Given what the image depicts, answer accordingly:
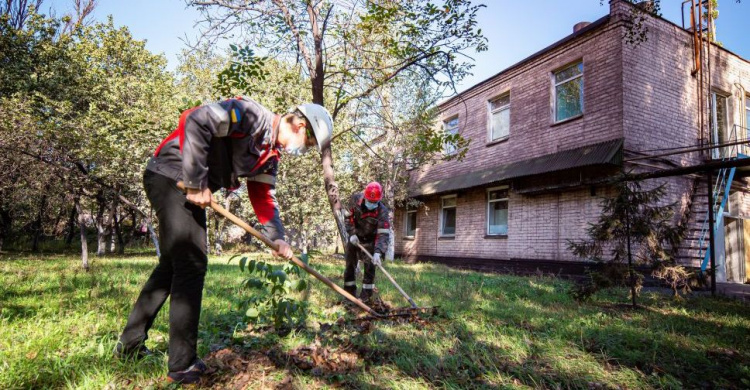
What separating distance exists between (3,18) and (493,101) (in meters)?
20.1

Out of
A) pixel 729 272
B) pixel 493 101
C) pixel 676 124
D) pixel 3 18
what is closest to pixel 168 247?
pixel 676 124

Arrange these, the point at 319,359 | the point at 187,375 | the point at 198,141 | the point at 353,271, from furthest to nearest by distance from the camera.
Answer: the point at 353,271
the point at 319,359
the point at 187,375
the point at 198,141

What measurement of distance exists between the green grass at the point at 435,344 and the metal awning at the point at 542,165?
439 cm

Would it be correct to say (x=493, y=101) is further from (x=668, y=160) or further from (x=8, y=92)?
(x=8, y=92)

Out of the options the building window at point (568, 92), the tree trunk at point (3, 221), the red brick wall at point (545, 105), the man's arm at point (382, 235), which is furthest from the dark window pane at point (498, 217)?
the tree trunk at point (3, 221)

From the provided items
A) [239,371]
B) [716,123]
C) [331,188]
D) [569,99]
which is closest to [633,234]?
[331,188]

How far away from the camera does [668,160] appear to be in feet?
33.4

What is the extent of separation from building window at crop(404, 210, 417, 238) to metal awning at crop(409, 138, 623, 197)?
109 inches

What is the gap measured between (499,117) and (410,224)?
22.9 ft

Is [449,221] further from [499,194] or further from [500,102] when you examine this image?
[500,102]

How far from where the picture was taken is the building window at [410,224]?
60.5ft

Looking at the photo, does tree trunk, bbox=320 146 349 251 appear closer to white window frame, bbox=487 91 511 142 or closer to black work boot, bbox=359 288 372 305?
black work boot, bbox=359 288 372 305

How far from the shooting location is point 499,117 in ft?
46.1

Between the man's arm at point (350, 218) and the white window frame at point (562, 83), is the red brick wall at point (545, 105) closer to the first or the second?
the white window frame at point (562, 83)
